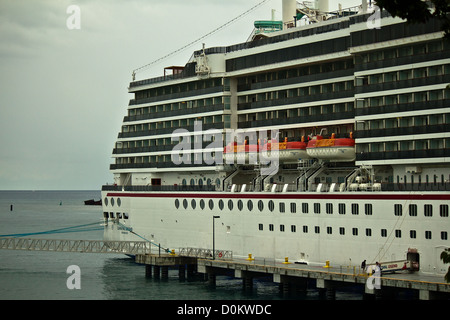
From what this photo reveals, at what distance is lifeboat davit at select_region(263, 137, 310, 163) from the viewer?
2331 inches

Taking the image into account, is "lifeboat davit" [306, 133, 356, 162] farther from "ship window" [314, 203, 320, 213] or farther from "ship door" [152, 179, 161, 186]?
"ship door" [152, 179, 161, 186]

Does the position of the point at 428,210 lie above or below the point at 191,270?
above

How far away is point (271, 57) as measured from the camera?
6325 centimetres

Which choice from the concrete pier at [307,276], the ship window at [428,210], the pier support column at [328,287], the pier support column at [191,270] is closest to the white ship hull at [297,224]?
the ship window at [428,210]

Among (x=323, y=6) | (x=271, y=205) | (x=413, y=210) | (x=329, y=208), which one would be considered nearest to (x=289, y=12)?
(x=323, y=6)

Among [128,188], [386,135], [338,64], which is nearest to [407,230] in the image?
[386,135]

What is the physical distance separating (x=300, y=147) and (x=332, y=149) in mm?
3335

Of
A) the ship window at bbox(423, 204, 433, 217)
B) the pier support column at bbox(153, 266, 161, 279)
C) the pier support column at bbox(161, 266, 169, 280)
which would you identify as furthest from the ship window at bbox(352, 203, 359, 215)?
the pier support column at bbox(153, 266, 161, 279)

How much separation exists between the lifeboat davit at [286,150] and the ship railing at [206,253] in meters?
8.14

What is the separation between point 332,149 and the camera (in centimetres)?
5647

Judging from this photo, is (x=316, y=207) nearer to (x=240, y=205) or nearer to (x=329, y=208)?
(x=329, y=208)

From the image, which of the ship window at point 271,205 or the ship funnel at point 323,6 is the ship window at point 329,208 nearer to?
the ship window at point 271,205

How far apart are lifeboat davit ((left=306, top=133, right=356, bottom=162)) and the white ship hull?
325 cm

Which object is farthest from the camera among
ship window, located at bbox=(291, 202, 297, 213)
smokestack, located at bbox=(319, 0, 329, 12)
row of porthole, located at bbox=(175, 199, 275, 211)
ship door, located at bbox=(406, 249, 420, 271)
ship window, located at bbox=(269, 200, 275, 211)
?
smokestack, located at bbox=(319, 0, 329, 12)
